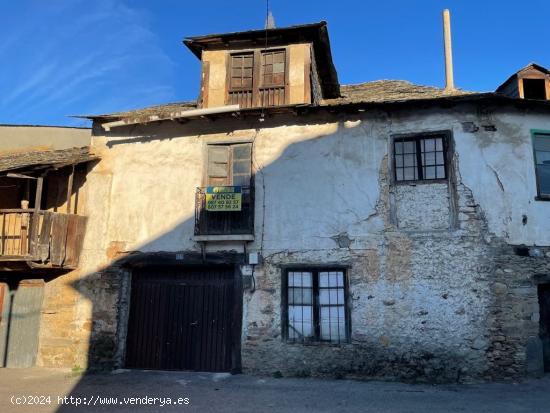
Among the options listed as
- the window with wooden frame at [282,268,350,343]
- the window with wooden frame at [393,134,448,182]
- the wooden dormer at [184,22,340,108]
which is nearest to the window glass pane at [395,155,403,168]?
the window with wooden frame at [393,134,448,182]

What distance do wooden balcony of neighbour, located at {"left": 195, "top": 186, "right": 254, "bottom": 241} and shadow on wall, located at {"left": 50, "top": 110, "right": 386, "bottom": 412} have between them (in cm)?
21

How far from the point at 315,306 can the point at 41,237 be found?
21.8 feet

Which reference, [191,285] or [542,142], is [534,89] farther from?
[191,285]

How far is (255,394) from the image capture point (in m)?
8.70

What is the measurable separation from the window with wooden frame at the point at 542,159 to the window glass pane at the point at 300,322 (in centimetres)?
578

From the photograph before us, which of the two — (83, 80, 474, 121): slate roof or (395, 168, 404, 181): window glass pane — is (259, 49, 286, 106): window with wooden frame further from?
(395, 168, 404, 181): window glass pane

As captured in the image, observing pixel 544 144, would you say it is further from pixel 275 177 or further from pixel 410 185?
pixel 275 177

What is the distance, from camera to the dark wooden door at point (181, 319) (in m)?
10.9

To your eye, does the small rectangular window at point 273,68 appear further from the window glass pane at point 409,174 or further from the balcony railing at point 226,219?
the window glass pane at point 409,174

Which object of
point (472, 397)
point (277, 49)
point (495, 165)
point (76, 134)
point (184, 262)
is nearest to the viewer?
point (472, 397)

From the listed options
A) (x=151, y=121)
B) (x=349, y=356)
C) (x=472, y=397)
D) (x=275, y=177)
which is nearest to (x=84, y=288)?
(x=151, y=121)

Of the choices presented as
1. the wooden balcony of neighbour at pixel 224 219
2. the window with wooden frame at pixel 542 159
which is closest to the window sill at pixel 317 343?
the wooden balcony of neighbour at pixel 224 219

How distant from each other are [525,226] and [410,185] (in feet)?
8.40

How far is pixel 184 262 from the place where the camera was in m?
11.2
